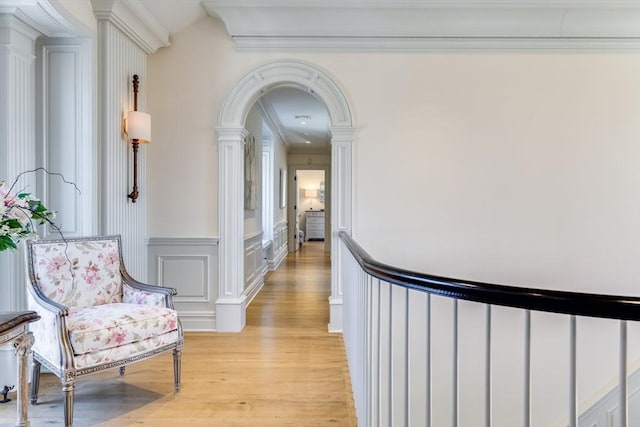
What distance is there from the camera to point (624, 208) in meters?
3.47

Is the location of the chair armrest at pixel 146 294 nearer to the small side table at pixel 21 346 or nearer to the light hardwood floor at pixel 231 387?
the light hardwood floor at pixel 231 387

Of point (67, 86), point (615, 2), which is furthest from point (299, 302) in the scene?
point (615, 2)

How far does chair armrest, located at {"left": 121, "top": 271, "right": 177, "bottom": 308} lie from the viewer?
8.05ft

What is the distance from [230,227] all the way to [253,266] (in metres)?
1.44

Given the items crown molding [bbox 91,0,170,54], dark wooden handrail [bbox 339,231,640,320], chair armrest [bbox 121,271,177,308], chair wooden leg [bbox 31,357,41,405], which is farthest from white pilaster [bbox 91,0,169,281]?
dark wooden handrail [bbox 339,231,640,320]

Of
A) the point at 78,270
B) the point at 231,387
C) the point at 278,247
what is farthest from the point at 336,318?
the point at 278,247

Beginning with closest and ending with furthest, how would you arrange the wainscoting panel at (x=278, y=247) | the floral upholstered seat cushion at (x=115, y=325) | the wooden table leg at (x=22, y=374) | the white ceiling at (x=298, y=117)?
1. the wooden table leg at (x=22, y=374)
2. the floral upholstered seat cushion at (x=115, y=325)
3. the white ceiling at (x=298, y=117)
4. the wainscoting panel at (x=278, y=247)

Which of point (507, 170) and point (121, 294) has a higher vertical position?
point (507, 170)

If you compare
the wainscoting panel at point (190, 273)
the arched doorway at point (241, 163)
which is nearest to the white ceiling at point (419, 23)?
the arched doorway at point (241, 163)

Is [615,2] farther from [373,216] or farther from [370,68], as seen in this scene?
[373,216]

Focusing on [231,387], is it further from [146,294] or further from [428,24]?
[428,24]

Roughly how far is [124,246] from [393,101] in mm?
2652

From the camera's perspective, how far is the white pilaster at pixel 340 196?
11.3ft

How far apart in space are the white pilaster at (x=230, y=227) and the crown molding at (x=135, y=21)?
0.92 metres
